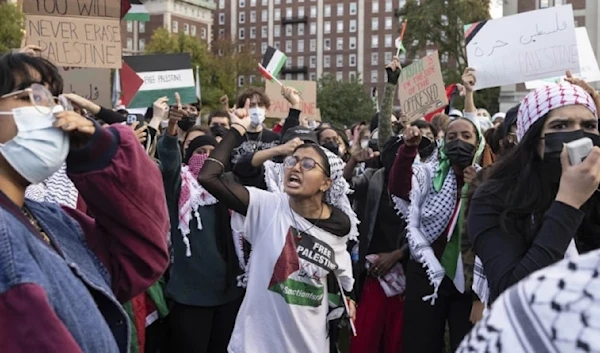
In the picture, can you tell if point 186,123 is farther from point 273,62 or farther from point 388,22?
point 388,22

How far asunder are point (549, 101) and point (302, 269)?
1.81 m

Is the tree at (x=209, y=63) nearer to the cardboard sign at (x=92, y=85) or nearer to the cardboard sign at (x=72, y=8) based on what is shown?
the cardboard sign at (x=92, y=85)

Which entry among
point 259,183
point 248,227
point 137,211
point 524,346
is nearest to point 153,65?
point 259,183

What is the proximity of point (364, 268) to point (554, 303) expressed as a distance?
5.16 m

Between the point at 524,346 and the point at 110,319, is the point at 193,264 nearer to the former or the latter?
the point at 110,319

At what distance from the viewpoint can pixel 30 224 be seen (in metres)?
1.95

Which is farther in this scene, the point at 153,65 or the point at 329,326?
the point at 153,65

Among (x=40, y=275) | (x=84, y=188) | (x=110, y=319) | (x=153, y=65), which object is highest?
(x=153, y=65)

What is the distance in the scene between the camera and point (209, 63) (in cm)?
6119

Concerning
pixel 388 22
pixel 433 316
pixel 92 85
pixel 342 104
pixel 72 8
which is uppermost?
pixel 388 22

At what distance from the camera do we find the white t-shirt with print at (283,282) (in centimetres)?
405

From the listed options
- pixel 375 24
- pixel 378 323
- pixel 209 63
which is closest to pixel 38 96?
pixel 378 323

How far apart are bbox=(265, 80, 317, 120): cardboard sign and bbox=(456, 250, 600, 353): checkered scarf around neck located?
7665 millimetres

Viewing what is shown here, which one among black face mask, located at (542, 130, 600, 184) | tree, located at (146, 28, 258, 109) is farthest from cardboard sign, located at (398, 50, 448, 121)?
tree, located at (146, 28, 258, 109)
